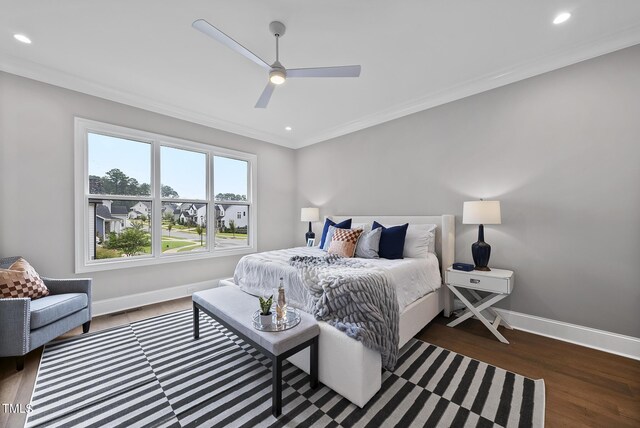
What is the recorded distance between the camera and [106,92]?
10.3ft

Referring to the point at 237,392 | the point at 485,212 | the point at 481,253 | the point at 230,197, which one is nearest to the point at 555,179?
the point at 485,212

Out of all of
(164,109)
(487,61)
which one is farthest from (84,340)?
(487,61)

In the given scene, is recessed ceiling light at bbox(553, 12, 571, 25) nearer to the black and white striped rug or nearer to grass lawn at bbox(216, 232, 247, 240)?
the black and white striped rug

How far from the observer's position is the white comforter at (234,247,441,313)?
2.31 meters

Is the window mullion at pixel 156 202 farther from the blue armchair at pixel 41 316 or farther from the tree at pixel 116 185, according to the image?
the blue armchair at pixel 41 316

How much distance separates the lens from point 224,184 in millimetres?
4445

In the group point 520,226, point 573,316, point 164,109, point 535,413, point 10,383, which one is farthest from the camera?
point 164,109

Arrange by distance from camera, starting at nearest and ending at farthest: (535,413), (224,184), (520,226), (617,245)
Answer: (535,413) < (617,245) < (520,226) < (224,184)

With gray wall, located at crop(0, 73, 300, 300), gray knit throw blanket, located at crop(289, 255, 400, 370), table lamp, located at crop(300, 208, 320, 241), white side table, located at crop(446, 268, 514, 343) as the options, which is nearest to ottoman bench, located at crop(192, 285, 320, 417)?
gray knit throw blanket, located at crop(289, 255, 400, 370)

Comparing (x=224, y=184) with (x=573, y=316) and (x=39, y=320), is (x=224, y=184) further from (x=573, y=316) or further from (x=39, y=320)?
(x=573, y=316)

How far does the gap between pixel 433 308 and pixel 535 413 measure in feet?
4.25

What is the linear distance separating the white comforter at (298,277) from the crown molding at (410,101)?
2078 millimetres

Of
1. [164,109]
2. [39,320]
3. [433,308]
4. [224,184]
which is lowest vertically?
[433,308]

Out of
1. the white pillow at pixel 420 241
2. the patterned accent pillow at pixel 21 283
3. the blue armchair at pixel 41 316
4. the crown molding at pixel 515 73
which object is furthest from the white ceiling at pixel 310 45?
the blue armchair at pixel 41 316
